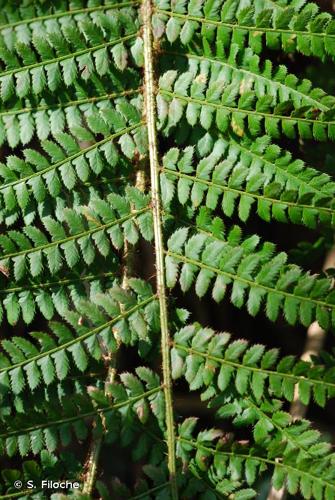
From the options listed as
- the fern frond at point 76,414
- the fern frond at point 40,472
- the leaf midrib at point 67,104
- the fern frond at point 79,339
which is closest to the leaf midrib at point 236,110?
the leaf midrib at point 67,104

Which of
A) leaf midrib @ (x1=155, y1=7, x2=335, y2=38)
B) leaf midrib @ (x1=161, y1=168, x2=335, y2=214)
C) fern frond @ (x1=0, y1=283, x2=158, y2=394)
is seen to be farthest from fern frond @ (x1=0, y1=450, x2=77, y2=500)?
leaf midrib @ (x1=155, y1=7, x2=335, y2=38)

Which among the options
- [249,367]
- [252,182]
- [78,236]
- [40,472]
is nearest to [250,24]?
[252,182]

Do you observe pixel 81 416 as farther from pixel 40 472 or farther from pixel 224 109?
pixel 224 109

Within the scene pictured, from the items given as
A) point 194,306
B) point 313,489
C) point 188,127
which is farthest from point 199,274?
point 194,306

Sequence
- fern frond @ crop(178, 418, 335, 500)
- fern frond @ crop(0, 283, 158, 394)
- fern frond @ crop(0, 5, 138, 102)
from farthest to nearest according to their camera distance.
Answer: fern frond @ crop(0, 5, 138, 102) < fern frond @ crop(0, 283, 158, 394) < fern frond @ crop(178, 418, 335, 500)

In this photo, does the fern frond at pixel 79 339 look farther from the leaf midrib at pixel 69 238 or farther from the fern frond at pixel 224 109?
the fern frond at pixel 224 109

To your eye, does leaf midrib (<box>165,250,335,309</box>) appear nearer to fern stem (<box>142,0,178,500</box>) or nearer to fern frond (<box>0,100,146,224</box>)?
fern stem (<box>142,0,178,500</box>)

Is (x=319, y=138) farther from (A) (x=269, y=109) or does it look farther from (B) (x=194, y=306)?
(B) (x=194, y=306)
